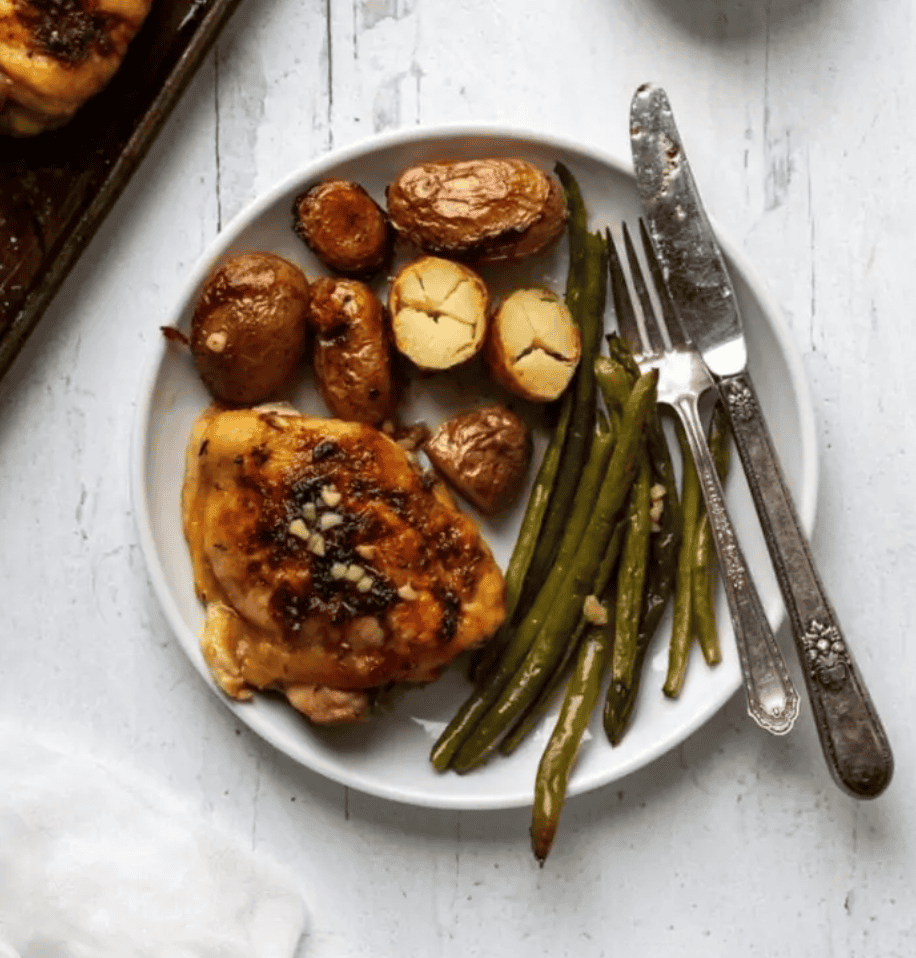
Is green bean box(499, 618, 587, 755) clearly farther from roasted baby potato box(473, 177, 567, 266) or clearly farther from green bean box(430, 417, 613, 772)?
roasted baby potato box(473, 177, 567, 266)

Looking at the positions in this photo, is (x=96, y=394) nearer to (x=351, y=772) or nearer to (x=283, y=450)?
(x=283, y=450)

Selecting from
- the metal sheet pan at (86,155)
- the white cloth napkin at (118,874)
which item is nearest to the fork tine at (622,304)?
the metal sheet pan at (86,155)

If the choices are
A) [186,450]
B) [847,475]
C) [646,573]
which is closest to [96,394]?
[186,450]

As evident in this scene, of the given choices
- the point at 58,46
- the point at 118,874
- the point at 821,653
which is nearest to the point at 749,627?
the point at 821,653

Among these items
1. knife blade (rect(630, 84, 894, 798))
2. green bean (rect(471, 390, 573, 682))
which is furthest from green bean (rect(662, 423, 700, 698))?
green bean (rect(471, 390, 573, 682))

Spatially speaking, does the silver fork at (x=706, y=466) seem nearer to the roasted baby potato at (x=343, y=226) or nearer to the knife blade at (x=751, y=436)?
the knife blade at (x=751, y=436)

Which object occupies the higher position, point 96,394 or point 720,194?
point 720,194

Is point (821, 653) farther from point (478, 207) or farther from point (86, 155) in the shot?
point (86, 155)
